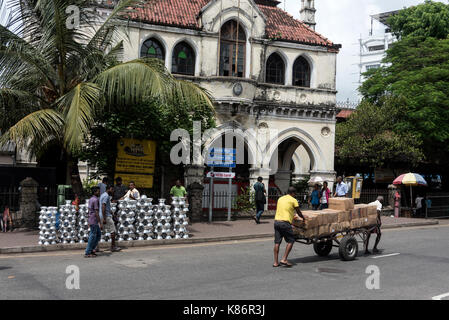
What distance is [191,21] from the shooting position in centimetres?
2331

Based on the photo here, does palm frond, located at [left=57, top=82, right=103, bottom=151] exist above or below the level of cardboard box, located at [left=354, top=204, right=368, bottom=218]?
above

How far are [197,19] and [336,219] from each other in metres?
15.5

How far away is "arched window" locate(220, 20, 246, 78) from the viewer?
23547mm

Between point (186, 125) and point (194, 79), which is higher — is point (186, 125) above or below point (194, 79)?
below

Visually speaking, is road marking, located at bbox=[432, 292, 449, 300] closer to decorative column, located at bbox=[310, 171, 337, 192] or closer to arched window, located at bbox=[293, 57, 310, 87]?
decorative column, located at bbox=[310, 171, 337, 192]

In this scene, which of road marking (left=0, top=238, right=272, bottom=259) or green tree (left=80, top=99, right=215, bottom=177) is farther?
green tree (left=80, top=99, right=215, bottom=177)

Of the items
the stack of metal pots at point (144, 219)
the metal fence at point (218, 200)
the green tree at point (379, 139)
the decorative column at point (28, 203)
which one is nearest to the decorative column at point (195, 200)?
the metal fence at point (218, 200)

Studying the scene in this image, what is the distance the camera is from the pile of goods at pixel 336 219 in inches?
407

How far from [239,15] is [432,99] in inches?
424

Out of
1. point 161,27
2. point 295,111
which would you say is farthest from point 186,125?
point 295,111

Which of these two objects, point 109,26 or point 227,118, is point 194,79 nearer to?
point 227,118

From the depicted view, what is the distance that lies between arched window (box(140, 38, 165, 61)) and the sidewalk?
8756 mm

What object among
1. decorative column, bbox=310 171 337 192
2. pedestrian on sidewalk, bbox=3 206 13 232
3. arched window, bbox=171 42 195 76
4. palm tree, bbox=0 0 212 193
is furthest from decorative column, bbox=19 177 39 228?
decorative column, bbox=310 171 337 192

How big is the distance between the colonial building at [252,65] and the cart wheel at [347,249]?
11.2 meters
